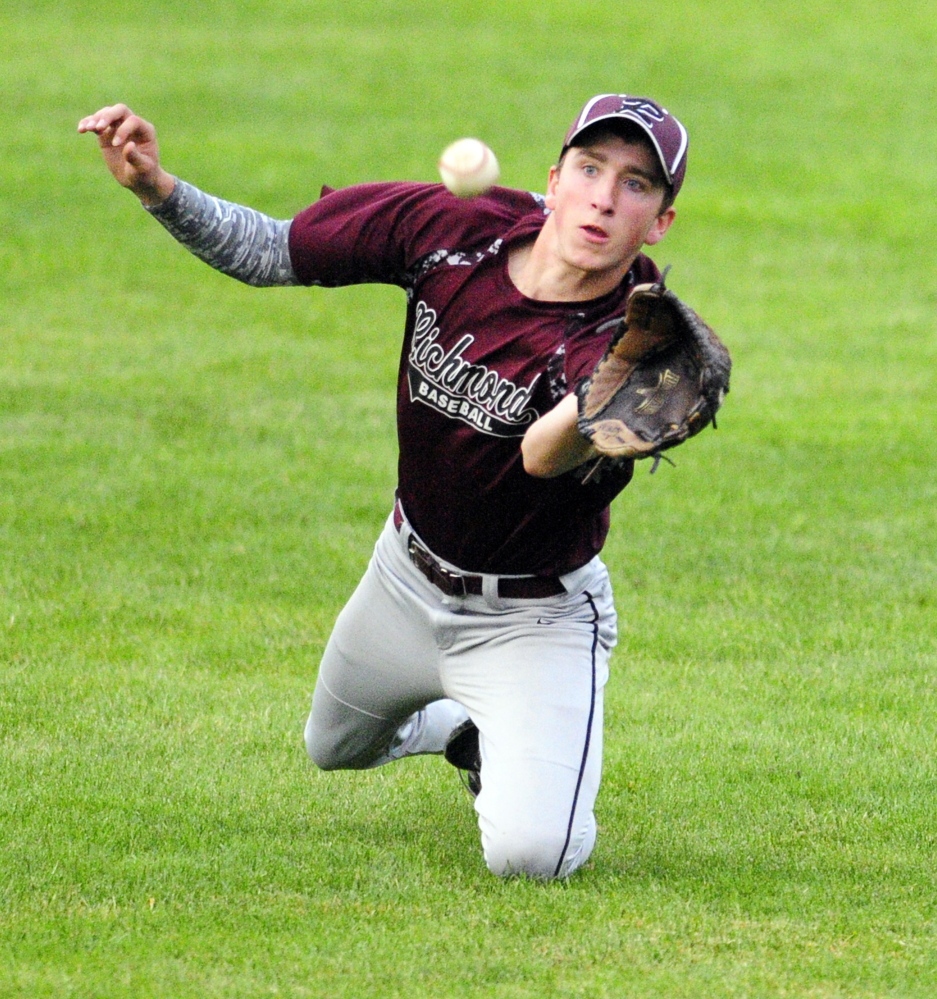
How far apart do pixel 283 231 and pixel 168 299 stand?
961cm

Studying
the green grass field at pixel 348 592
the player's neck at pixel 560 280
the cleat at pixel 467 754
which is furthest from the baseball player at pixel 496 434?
the green grass field at pixel 348 592

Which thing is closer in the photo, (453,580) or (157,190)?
(157,190)

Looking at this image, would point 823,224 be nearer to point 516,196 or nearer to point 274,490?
point 274,490

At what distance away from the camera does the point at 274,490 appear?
9.57 m

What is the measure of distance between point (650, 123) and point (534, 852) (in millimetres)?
2011

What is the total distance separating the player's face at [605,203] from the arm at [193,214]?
2.88 feet

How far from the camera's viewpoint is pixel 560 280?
473 centimetres

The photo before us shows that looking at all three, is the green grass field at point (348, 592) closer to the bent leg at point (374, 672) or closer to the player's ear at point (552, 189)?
the bent leg at point (374, 672)

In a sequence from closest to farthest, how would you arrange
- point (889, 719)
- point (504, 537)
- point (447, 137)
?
1. point (504, 537)
2. point (889, 719)
3. point (447, 137)

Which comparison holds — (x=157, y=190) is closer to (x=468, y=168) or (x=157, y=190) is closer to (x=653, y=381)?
(x=468, y=168)

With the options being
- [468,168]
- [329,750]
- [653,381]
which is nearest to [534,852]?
[329,750]

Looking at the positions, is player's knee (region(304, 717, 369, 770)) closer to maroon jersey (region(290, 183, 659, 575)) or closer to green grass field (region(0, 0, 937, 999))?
green grass field (region(0, 0, 937, 999))

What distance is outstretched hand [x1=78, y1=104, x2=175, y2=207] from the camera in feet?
15.4

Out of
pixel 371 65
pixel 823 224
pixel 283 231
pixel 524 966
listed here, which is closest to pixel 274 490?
pixel 283 231
